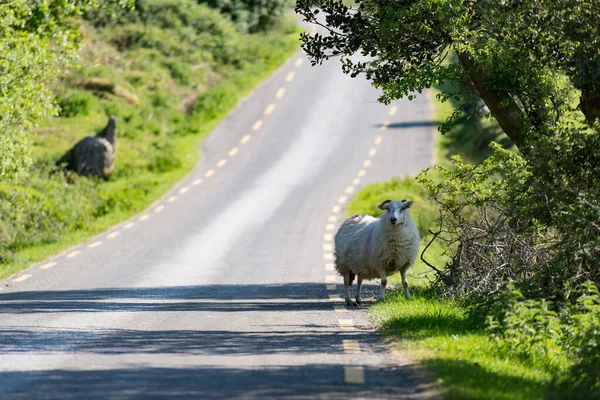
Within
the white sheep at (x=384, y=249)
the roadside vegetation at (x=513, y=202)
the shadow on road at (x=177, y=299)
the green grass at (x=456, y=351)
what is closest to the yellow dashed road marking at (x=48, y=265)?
the shadow on road at (x=177, y=299)

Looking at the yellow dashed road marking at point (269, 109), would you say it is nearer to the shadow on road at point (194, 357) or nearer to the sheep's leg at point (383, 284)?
the shadow on road at point (194, 357)

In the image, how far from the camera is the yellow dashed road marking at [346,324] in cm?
1358

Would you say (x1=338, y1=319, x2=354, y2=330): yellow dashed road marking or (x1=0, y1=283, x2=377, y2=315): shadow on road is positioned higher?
(x1=338, y1=319, x2=354, y2=330): yellow dashed road marking

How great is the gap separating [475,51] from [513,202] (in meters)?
2.46

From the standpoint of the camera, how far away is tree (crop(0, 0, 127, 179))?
20.5 m

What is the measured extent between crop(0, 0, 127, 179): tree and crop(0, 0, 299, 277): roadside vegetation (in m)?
0.03

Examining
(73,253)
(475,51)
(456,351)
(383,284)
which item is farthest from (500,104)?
(73,253)

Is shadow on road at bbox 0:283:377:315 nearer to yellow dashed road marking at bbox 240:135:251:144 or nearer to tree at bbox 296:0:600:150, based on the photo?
tree at bbox 296:0:600:150

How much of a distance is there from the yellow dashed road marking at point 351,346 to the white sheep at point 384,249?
152 inches

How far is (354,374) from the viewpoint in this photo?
9945 mm

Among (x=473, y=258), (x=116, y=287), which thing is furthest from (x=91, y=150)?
(x=473, y=258)

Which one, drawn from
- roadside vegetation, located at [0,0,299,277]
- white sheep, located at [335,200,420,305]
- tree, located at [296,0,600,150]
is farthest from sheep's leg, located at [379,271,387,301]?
roadside vegetation, located at [0,0,299,277]

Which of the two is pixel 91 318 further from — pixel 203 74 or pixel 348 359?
pixel 203 74

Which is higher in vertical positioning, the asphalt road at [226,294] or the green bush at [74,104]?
the green bush at [74,104]
